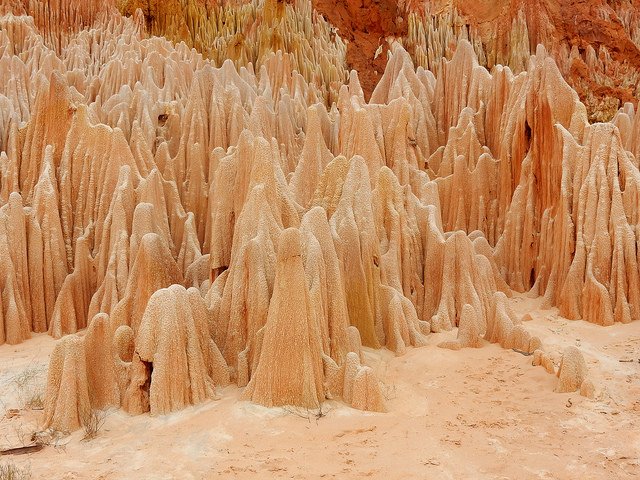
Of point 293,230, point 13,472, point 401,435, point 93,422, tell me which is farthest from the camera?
point 293,230

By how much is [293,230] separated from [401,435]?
1.98m

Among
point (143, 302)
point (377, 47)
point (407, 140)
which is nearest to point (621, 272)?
point (407, 140)

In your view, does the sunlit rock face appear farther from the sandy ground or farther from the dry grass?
the dry grass

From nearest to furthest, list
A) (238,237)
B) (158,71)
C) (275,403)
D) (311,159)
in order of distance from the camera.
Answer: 1. (275,403)
2. (238,237)
3. (311,159)
4. (158,71)

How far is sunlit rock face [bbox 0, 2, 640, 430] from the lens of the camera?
6105 mm

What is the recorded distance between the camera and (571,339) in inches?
305

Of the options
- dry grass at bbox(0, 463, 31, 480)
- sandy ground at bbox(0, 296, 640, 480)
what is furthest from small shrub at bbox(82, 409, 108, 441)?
dry grass at bbox(0, 463, 31, 480)

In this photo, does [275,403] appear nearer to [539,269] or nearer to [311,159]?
[311,159]

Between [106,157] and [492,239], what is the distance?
613cm

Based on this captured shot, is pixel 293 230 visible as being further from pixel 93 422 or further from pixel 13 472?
pixel 13 472

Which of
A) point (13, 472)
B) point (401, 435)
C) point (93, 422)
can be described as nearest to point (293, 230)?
point (401, 435)

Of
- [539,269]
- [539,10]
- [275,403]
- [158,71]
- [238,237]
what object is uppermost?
[539,10]

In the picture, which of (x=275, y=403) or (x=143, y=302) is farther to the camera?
(x=143, y=302)

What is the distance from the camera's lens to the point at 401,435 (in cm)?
543
